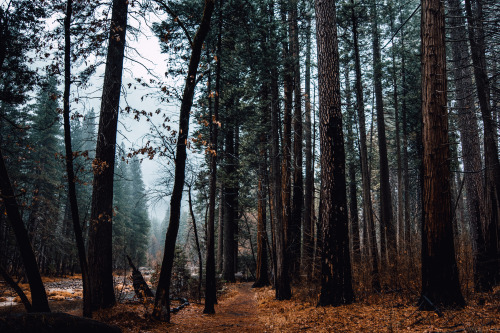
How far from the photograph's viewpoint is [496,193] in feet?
26.0

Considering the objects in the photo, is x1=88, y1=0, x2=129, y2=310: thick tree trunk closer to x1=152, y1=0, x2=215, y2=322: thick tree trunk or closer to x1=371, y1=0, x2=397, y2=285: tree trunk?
x1=152, y1=0, x2=215, y2=322: thick tree trunk

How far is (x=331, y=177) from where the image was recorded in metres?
7.09

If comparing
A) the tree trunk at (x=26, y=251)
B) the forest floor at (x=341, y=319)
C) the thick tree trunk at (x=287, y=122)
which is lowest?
the forest floor at (x=341, y=319)

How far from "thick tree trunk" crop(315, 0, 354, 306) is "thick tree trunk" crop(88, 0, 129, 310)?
211 inches

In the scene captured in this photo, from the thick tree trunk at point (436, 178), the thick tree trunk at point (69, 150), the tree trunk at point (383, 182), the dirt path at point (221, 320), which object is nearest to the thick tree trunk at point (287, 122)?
the dirt path at point (221, 320)

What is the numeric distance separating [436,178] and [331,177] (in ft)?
7.35

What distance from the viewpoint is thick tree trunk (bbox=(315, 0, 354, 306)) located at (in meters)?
6.70

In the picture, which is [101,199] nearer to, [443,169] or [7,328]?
[7,328]

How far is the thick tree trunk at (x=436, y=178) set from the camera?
16.7ft

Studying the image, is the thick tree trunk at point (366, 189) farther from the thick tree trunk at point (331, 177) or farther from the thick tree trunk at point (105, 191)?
the thick tree trunk at point (105, 191)

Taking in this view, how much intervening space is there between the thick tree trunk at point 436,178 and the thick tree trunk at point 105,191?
724 centimetres

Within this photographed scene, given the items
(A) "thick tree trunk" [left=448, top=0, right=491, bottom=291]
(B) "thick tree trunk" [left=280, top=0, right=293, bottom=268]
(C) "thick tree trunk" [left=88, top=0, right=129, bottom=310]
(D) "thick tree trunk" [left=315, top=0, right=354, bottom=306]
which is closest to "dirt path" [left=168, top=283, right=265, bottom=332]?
(D) "thick tree trunk" [left=315, top=0, right=354, bottom=306]

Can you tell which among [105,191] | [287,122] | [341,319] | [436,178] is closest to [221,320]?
[341,319]

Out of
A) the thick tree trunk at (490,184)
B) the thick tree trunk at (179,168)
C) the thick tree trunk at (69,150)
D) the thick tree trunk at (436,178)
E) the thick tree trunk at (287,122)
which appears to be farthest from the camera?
the thick tree trunk at (287,122)
